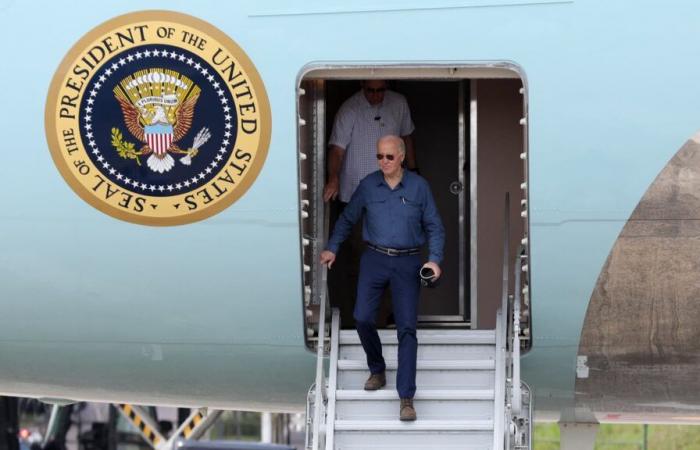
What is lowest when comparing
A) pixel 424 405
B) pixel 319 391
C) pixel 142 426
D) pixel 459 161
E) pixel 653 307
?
pixel 142 426

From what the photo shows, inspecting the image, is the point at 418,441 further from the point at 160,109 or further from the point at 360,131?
the point at 160,109

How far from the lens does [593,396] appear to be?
33.0ft

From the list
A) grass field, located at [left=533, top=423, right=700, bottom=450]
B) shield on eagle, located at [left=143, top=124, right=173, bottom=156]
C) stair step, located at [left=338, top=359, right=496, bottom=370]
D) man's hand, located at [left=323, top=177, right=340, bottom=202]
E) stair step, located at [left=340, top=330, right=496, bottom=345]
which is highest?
shield on eagle, located at [left=143, top=124, right=173, bottom=156]

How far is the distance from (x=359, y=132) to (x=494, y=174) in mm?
1101

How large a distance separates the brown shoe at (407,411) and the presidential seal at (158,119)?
5.76 feet

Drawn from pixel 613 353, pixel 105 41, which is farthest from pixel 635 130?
pixel 105 41

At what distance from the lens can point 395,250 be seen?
964 centimetres

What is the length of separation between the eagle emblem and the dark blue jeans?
1.41m

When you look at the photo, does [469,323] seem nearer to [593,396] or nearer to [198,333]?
[593,396]

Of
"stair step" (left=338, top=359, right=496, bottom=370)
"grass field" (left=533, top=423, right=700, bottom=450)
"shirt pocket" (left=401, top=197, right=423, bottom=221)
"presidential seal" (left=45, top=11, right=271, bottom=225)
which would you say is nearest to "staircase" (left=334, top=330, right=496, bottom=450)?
"stair step" (left=338, top=359, right=496, bottom=370)

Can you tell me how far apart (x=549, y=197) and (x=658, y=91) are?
0.97 m

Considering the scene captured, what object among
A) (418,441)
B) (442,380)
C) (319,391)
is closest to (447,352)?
(442,380)

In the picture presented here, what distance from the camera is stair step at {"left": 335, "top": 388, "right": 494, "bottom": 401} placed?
9695 mm

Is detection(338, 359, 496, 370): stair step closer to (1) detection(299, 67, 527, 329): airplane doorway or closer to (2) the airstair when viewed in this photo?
(2) the airstair
